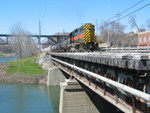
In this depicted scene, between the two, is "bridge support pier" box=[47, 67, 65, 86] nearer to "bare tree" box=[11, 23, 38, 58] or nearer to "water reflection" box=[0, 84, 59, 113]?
"water reflection" box=[0, 84, 59, 113]

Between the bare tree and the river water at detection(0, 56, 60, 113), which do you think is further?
the bare tree

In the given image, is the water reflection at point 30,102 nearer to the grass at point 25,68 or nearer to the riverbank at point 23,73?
the riverbank at point 23,73

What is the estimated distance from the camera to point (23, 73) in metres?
46.5

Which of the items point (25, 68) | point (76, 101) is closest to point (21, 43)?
point (25, 68)

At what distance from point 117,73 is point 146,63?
253 centimetres

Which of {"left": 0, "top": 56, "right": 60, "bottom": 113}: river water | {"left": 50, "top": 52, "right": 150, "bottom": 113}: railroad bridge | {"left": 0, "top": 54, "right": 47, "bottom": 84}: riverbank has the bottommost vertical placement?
{"left": 0, "top": 56, "right": 60, "bottom": 113}: river water

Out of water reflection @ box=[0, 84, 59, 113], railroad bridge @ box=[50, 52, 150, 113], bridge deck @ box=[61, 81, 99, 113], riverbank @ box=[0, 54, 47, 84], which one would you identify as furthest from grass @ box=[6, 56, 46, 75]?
railroad bridge @ box=[50, 52, 150, 113]

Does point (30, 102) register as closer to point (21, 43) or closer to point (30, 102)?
point (30, 102)

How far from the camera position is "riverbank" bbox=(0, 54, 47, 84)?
141 feet

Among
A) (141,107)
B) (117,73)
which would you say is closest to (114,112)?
(117,73)

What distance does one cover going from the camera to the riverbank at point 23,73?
42906 millimetres

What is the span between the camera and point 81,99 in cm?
1619

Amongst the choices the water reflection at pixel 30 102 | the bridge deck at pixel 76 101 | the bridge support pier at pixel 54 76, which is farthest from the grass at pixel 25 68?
the bridge deck at pixel 76 101

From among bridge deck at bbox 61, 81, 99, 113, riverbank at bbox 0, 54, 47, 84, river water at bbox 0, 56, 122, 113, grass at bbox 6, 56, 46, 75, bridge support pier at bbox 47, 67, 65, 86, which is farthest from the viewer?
grass at bbox 6, 56, 46, 75
